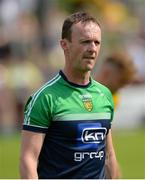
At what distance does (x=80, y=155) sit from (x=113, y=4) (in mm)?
18262

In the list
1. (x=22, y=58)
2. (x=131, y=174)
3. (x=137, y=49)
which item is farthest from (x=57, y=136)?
(x=137, y=49)

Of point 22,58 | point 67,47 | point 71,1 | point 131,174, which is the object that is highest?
point 71,1

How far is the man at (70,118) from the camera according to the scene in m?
7.01

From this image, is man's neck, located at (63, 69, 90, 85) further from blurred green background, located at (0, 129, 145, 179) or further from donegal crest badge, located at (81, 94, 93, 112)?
blurred green background, located at (0, 129, 145, 179)

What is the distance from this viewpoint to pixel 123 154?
19547 mm

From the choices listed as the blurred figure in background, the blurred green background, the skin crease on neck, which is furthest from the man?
the blurred green background

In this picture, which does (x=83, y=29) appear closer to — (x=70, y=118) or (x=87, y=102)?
(x=87, y=102)

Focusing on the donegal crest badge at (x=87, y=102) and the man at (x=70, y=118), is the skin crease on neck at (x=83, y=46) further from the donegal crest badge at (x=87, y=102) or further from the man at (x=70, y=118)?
the donegal crest badge at (x=87, y=102)

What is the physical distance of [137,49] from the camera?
2425cm

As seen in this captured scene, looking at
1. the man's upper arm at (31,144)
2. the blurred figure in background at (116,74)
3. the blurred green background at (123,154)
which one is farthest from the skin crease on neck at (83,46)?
the blurred green background at (123,154)

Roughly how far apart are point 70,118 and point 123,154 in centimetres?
1255

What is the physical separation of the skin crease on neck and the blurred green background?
8.82 meters

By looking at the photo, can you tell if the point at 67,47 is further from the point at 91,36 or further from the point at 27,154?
the point at 27,154

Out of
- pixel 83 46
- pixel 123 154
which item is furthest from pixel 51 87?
pixel 123 154
